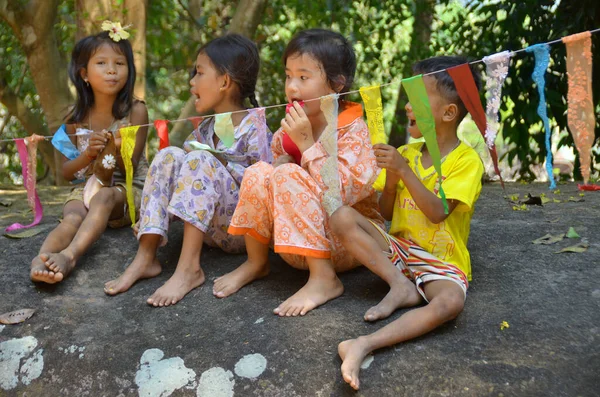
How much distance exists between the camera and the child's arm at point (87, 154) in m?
3.20

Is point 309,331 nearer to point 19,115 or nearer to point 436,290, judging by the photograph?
point 436,290

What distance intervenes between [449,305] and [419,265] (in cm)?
29

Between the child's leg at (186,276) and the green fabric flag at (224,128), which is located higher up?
the green fabric flag at (224,128)

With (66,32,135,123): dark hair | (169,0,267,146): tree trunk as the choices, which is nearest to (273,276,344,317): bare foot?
(66,32,135,123): dark hair

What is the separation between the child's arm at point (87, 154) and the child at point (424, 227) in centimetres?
134

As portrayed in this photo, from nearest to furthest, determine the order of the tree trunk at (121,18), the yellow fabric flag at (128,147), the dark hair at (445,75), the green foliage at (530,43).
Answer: the dark hair at (445,75)
the yellow fabric flag at (128,147)
the tree trunk at (121,18)
the green foliage at (530,43)

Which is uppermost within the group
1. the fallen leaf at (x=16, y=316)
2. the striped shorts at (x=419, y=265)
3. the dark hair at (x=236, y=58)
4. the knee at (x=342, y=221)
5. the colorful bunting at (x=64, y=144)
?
the dark hair at (x=236, y=58)

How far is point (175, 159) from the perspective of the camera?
300 cm

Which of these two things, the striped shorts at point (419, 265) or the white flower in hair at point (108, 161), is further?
the white flower in hair at point (108, 161)

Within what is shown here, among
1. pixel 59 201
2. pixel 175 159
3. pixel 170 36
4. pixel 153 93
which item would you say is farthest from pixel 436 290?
pixel 153 93

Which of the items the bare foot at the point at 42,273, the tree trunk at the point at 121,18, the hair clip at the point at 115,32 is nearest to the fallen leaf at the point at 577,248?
the bare foot at the point at 42,273

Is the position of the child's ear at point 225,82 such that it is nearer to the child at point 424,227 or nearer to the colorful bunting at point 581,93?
the child at point 424,227

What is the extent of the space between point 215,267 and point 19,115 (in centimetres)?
453

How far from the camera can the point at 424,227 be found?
2.66 meters
